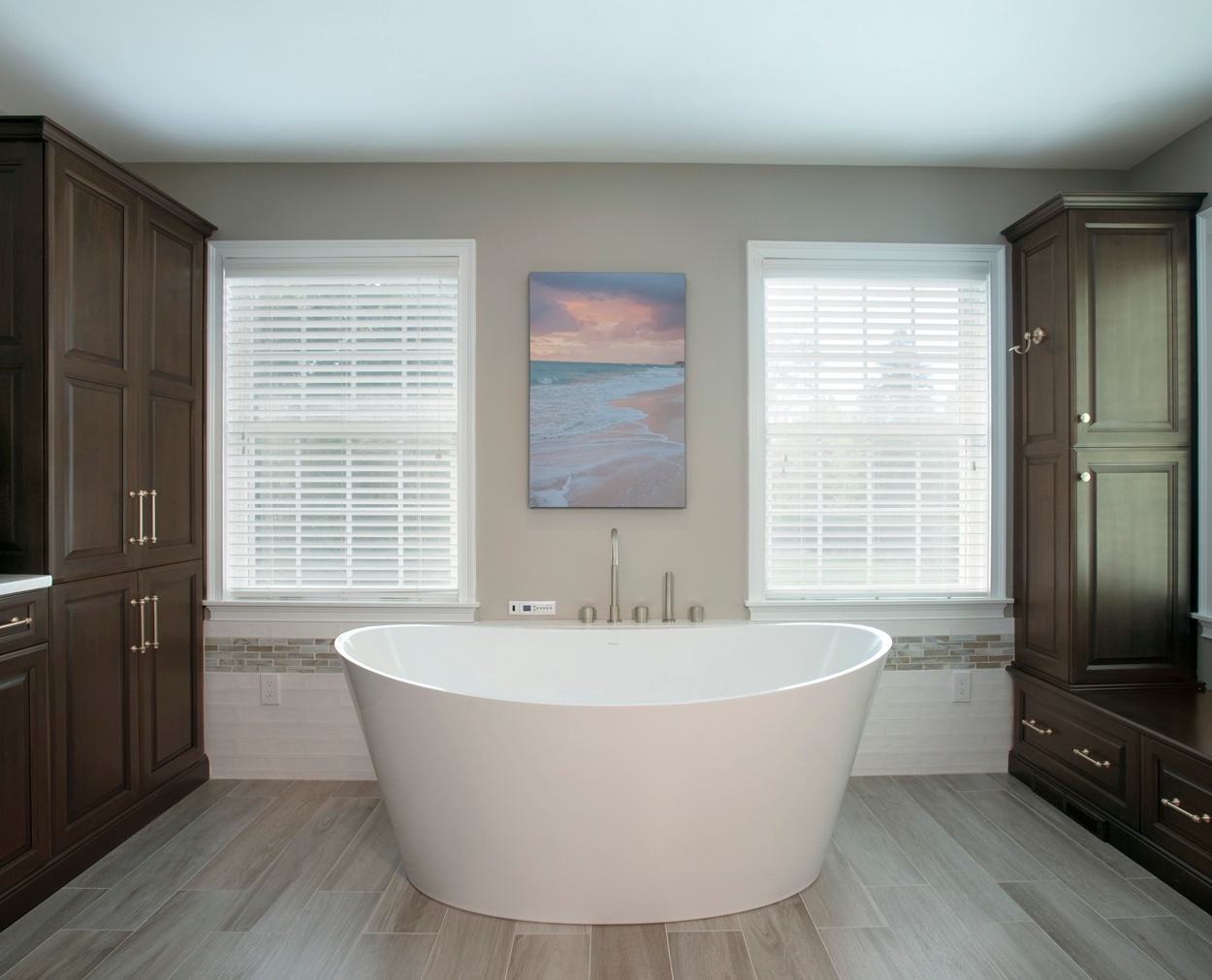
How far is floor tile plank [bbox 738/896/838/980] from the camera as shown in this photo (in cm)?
186

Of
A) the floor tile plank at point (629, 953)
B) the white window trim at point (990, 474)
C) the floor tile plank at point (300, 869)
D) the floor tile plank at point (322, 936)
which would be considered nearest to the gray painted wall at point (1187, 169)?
the white window trim at point (990, 474)

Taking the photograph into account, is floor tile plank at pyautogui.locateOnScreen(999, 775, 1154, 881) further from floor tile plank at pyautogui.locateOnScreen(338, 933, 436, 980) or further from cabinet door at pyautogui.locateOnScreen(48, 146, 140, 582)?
cabinet door at pyautogui.locateOnScreen(48, 146, 140, 582)

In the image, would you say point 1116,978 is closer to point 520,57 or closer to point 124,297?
point 520,57

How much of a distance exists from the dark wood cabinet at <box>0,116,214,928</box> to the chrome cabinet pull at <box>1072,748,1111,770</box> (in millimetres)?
3408

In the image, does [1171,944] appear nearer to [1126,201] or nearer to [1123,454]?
[1123,454]

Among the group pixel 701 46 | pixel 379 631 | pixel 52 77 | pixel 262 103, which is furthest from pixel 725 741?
pixel 52 77

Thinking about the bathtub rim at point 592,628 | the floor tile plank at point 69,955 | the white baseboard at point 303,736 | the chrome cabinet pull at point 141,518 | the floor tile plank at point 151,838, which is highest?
the chrome cabinet pull at point 141,518

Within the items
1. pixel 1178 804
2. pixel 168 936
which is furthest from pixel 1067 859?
pixel 168 936

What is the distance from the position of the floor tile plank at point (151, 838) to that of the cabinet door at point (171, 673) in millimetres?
127

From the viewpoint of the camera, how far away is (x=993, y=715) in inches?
127

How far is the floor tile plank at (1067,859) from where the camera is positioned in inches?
84.7

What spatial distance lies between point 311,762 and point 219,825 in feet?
1.58

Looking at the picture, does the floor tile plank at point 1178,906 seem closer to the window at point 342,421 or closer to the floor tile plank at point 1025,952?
the floor tile plank at point 1025,952

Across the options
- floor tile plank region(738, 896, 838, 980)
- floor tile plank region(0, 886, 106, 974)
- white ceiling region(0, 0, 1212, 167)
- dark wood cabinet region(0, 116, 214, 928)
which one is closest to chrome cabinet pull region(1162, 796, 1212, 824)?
floor tile plank region(738, 896, 838, 980)
